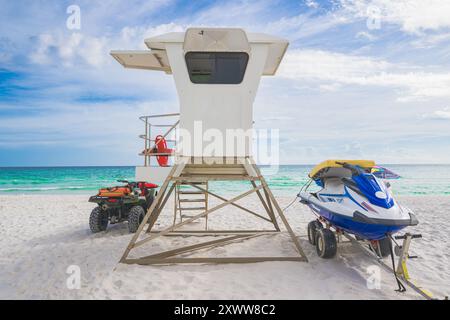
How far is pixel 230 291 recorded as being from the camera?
4.07 m

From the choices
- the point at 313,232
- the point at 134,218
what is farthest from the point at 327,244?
the point at 134,218

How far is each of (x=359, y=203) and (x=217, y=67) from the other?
3.46m

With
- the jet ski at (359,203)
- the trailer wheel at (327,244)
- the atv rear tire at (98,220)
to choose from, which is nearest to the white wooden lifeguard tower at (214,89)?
the trailer wheel at (327,244)

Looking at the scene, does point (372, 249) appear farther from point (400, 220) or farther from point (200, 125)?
point (200, 125)

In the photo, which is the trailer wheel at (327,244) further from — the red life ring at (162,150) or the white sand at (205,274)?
the red life ring at (162,150)

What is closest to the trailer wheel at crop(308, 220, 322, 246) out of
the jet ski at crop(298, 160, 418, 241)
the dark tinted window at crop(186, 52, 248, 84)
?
the jet ski at crop(298, 160, 418, 241)

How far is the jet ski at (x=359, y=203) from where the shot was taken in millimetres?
4203

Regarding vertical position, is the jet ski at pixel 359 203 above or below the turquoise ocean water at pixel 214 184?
above

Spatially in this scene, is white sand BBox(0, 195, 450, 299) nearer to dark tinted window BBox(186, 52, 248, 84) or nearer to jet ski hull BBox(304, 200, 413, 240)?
jet ski hull BBox(304, 200, 413, 240)

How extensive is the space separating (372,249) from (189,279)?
335 cm

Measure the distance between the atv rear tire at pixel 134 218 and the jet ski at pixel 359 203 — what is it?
466cm

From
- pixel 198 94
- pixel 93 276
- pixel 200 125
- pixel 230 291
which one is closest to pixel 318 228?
pixel 230 291

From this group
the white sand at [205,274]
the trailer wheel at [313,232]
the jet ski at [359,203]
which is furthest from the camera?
the trailer wheel at [313,232]

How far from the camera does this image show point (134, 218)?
7.62 meters
